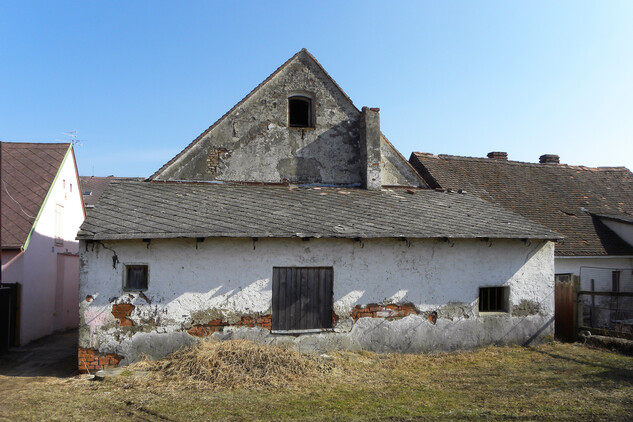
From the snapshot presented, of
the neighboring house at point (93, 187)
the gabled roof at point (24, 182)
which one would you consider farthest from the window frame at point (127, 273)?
the neighboring house at point (93, 187)

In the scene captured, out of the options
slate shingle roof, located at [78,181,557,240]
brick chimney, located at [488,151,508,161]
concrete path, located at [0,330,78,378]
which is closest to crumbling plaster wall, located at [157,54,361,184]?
slate shingle roof, located at [78,181,557,240]

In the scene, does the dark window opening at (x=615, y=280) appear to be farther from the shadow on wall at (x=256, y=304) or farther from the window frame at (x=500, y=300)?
the window frame at (x=500, y=300)

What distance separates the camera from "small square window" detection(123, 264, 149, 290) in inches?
382

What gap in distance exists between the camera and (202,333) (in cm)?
979

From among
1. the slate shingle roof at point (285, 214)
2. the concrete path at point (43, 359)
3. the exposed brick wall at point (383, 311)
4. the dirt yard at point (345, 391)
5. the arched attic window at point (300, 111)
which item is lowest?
the concrete path at point (43, 359)

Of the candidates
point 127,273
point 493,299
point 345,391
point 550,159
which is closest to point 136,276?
point 127,273

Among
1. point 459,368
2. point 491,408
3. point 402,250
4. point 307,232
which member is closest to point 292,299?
point 307,232

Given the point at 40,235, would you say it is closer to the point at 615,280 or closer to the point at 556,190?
the point at 556,190

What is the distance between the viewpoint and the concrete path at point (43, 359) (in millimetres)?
9913

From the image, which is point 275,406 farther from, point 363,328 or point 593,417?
point 593,417

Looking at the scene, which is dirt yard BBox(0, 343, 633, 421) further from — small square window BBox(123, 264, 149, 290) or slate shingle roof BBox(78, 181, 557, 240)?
→ slate shingle roof BBox(78, 181, 557, 240)

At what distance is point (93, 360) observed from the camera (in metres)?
9.37

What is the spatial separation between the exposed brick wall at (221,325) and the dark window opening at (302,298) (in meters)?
0.17

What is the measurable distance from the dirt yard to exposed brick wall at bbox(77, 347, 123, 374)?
0.32 m
